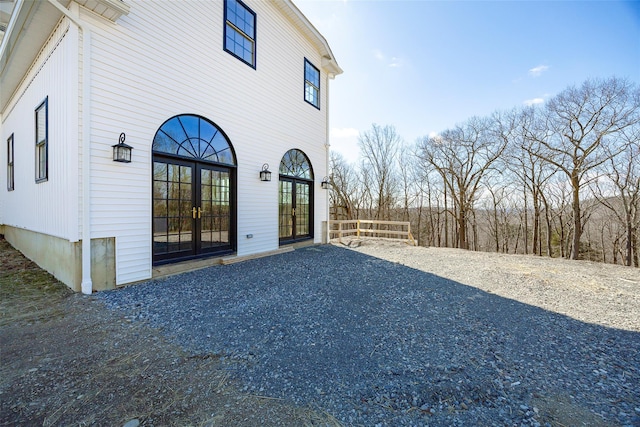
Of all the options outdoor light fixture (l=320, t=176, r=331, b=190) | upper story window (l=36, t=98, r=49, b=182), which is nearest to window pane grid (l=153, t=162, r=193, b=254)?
upper story window (l=36, t=98, r=49, b=182)

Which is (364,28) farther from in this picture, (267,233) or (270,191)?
(267,233)

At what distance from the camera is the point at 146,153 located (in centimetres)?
424

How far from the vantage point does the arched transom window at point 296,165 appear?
7525mm

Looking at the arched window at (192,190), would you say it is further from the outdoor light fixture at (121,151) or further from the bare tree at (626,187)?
the bare tree at (626,187)

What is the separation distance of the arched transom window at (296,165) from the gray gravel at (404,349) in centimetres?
407

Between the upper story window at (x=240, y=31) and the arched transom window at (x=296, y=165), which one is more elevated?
the upper story window at (x=240, y=31)

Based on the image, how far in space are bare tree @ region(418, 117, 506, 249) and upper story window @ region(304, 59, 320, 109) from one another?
474 inches

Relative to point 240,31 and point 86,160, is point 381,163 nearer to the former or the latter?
point 240,31

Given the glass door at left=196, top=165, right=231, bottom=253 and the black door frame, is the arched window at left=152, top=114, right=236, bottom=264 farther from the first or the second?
the black door frame

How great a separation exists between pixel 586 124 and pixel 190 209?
50.8 feet

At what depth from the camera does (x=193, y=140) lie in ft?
16.5

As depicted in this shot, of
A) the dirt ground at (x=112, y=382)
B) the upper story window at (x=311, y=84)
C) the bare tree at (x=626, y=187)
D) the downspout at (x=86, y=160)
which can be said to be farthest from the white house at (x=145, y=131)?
the bare tree at (x=626, y=187)

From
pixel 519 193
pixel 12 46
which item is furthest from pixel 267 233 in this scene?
pixel 519 193

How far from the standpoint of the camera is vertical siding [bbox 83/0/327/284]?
384 centimetres
